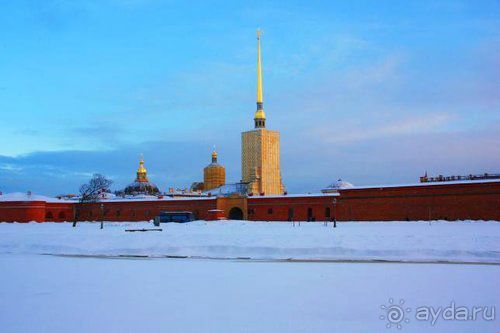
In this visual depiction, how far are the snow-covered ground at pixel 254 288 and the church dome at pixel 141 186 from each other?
83618 millimetres

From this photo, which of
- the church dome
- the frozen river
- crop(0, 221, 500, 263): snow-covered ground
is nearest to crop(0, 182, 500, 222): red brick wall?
crop(0, 221, 500, 263): snow-covered ground

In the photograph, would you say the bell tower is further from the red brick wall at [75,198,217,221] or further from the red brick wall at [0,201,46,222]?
the red brick wall at [0,201,46,222]

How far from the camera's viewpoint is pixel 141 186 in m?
106

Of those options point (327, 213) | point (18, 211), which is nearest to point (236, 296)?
point (327, 213)

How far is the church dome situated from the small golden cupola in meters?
9.74

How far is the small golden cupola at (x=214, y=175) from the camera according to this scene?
109875mm

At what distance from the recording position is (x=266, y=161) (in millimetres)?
101562

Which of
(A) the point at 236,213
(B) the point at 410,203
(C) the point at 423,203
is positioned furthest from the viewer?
(A) the point at 236,213

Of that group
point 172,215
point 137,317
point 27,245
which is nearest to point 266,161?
point 172,215

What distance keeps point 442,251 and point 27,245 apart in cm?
1715

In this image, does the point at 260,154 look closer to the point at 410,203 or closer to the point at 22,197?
the point at 22,197

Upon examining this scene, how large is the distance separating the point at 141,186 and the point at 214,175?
14029 millimetres

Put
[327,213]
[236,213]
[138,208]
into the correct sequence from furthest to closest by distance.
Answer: [138,208]
[236,213]
[327,213]

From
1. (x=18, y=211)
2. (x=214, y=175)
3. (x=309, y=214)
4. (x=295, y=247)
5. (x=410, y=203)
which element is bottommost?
(x=295, y=247)
